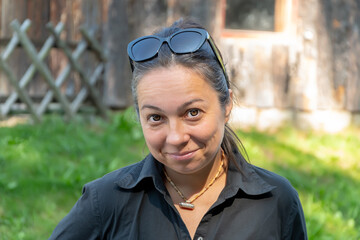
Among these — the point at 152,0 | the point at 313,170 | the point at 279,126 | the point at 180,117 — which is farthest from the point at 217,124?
the point at 279,126

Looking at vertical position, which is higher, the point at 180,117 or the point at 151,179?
the point at 180,117

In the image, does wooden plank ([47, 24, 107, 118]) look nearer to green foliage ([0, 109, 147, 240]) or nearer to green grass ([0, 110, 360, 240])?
green grass ([0, 110, 360, 240])

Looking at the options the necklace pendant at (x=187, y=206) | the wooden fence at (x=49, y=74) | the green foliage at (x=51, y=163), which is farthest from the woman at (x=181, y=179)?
the wooden fence at (x=49, y=74)

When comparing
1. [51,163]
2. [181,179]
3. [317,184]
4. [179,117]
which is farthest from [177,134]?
[317,184]

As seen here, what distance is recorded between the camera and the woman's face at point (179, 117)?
5.49ft

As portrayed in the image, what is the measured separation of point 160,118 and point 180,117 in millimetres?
71

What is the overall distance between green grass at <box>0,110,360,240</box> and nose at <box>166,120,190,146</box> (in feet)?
5.91

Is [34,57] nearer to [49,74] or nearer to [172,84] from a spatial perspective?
[49,74]

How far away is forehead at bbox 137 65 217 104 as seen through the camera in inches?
65.9

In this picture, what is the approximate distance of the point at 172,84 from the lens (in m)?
1.67

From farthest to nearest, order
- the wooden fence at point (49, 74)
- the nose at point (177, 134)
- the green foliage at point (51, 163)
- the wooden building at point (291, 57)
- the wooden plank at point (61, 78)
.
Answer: the wooden building at point (291, 57) → the wooden plank at point (61, 78) → the wooden fence at point (49, 74) → the green foliage at point (51, 163) → the nose at point (177, 134)

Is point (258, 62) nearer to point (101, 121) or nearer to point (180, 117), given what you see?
point (101, 121)

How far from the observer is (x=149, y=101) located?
1699mm

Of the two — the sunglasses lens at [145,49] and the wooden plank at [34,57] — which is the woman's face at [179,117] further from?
the wooden plank at [34,57]
